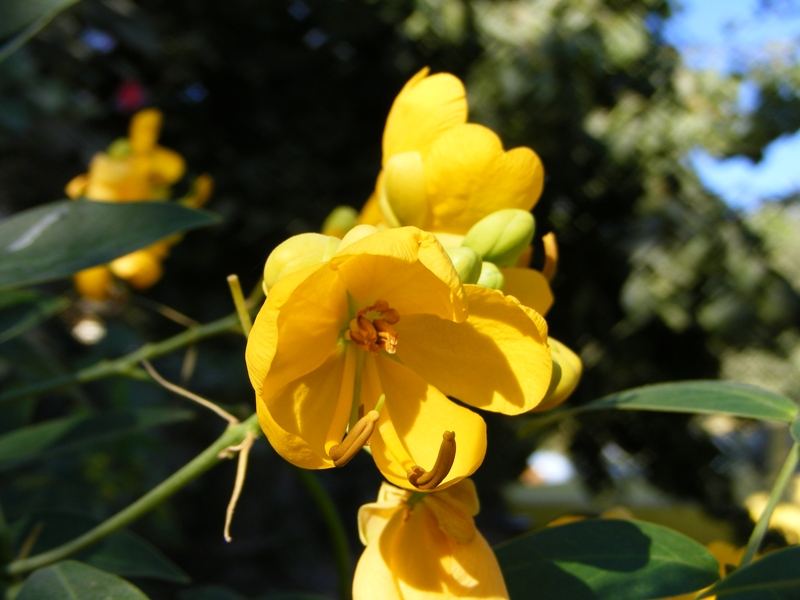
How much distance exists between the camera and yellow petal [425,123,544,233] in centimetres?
54

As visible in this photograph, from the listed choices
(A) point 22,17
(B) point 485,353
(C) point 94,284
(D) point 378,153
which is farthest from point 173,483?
(D) point 378,153

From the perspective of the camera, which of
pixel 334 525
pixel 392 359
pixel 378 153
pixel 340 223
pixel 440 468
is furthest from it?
pixel 378 153

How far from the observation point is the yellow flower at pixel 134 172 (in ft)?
4.56

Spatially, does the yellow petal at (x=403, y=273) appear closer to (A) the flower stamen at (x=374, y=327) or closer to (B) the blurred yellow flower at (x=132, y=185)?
(A) the flower stamen at (x=374, y=327)

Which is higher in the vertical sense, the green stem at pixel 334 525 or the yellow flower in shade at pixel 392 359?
the yellow flower in shade at pixel 392 359

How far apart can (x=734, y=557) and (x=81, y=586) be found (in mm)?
395

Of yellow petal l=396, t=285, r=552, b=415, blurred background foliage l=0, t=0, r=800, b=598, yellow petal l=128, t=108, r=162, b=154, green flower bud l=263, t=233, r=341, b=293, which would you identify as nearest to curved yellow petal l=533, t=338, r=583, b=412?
yellow petal l=396, t=285, r=552, b=415

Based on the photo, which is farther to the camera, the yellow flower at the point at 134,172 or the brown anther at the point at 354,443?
the yellow flower at the point at 134,172

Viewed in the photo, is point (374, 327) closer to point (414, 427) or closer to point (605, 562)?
point (414, 427)

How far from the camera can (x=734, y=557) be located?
1.95 feet

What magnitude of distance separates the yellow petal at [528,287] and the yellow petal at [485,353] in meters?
0.07

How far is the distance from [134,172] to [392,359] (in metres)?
1.01

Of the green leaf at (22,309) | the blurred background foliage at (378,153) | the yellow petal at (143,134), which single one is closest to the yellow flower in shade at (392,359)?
the green leaf at (22,309)

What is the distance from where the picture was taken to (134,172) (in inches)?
55.6
